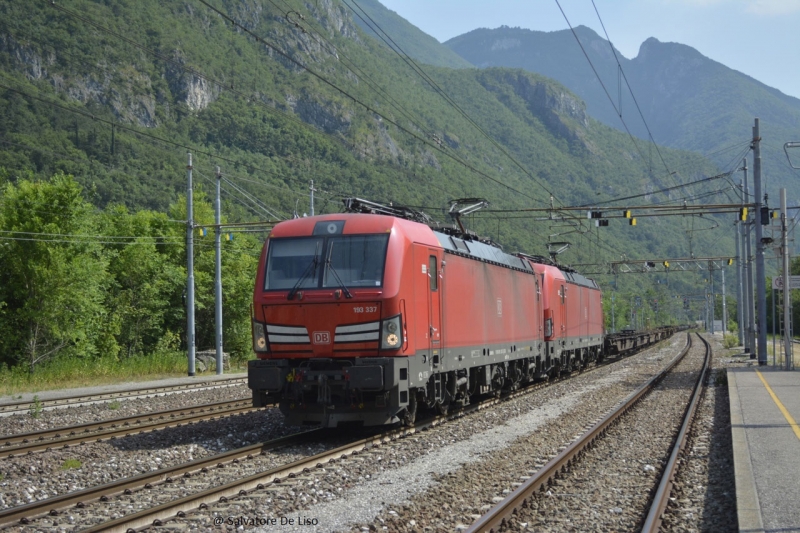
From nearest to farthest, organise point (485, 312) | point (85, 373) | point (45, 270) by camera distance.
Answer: point (485, 312) < point (85, 373) < point (45, 270)

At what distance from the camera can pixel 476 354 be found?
17.2 metres

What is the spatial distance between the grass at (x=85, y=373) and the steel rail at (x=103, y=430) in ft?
30.4

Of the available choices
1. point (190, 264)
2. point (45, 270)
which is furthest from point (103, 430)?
point (45, 270)

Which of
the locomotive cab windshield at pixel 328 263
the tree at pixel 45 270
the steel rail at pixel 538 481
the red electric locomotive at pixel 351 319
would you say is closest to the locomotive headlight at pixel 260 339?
the red electric locomotive at pixel 351 319

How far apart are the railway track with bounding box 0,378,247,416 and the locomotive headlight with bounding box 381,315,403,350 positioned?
8494 millimetres

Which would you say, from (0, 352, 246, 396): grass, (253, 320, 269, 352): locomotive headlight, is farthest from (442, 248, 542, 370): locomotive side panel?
(0, 352, 246, 396): grass

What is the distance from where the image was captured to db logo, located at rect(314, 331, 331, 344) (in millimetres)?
12711

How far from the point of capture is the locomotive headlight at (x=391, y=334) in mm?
12539

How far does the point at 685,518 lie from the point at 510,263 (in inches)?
522

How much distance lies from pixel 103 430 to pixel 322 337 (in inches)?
193

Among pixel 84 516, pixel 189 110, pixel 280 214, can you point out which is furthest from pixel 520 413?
pixel 189 110

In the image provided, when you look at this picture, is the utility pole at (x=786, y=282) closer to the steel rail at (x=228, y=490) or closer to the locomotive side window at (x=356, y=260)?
the steel rail at (x=228, y=490)

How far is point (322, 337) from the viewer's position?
502 inches

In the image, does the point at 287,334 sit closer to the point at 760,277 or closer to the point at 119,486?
the point at 119,486
